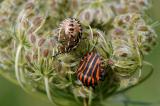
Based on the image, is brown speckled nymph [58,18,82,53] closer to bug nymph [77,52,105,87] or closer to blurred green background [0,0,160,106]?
bug nymph [77,52,105,87]

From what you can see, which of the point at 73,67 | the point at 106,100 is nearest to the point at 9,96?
the point at 106,100

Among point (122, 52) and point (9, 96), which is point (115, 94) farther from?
point (9, 96)

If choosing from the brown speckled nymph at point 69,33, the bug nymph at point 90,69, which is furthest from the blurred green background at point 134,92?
the brown speckled nymph at point 69,33

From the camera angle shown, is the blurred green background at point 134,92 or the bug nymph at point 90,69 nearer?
the bug nymph at point 90,69

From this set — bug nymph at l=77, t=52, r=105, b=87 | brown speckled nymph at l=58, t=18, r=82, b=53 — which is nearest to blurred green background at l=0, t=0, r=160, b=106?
bug nymph at l=77, t=52, r=105, b=87

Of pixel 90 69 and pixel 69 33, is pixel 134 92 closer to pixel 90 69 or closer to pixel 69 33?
pixel 90 69

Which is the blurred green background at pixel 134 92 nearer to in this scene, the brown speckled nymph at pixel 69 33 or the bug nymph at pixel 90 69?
the bug nymph at pixel 90 69
